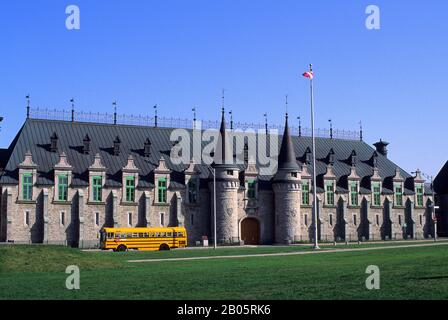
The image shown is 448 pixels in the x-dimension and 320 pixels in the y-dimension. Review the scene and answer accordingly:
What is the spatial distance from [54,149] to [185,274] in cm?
4161

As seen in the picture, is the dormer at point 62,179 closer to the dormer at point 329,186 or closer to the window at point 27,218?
the window at point 27,218

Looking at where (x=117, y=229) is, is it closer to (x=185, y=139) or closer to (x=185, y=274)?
(x=185, y=139)

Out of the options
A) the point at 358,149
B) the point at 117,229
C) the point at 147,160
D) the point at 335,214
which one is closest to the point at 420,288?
the point at 117,229

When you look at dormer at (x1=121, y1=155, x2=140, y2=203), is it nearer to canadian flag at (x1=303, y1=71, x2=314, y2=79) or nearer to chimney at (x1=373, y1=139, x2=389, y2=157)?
canadian flag at (x1=303, y1=71, x2=314, y2=79)

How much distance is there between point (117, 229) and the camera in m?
58.5

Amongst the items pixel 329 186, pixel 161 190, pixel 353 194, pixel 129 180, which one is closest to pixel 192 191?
pixel 161 190

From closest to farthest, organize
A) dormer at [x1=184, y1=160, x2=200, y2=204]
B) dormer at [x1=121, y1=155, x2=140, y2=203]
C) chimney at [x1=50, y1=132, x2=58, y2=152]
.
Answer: chimney at [x1=50, y1=132, x2=58, y2=152], dormer at [x1=121, y1=155, x2=140, y2=203], dormer at [x1=184, y1=160, x2=200, y2=204]

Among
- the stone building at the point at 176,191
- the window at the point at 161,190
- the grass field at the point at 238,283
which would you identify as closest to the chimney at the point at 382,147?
the stone building at the point at 176,191

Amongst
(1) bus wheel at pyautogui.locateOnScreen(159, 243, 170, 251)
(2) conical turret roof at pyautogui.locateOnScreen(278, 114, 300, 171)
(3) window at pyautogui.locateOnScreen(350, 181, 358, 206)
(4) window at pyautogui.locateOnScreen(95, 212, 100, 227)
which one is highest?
(2) conical turret roof at pyautogui.locateOnScreen(278, 114, 300, 171)

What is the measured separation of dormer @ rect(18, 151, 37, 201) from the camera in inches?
2372

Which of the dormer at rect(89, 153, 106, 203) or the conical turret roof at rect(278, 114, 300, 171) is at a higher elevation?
the conical turret roof at rect(278, 114, 300, 171)

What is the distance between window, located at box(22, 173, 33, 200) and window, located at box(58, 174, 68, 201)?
2.67 metres

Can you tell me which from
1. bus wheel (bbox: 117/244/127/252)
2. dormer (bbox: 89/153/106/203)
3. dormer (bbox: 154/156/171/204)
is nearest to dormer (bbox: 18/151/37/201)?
dormer (bbox: 89/153/106/203)

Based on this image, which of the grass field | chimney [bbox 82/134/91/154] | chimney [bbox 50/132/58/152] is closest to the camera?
the grass field
